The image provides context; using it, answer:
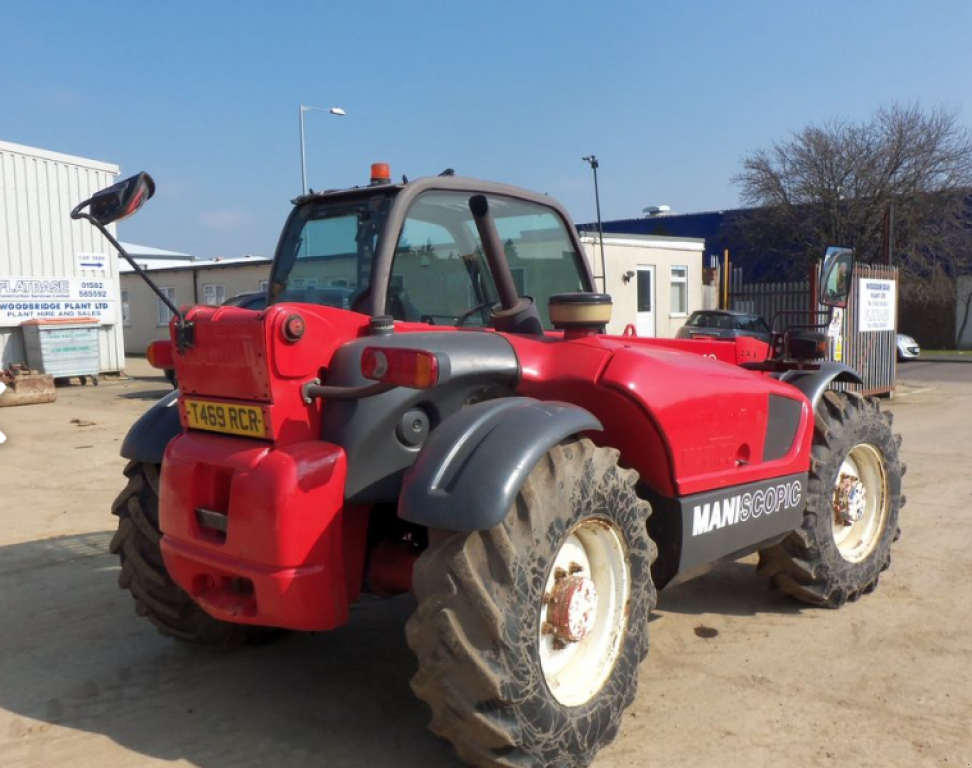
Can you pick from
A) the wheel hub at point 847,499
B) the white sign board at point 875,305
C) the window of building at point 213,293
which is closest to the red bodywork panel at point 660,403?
the wheel hub at point 847,499

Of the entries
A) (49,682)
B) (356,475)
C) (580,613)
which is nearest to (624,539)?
(580,613)

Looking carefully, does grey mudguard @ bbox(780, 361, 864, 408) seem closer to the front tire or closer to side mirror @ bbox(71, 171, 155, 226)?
the front tire

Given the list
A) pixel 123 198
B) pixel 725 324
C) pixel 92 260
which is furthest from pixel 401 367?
pixel 92 260

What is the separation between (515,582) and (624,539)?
0.62m

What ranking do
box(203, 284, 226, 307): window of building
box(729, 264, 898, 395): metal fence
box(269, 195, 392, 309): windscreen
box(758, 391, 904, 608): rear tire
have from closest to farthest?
box(269, 195, 392, 309): windscreen, box(758, 391, 904, 608): rear tire, box(729, 264, 898, 395): metal fence, box(203, 284, 226, 307): window of building

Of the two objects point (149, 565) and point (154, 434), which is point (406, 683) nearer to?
point (149, 565)

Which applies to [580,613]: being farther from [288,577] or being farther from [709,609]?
[709,609]

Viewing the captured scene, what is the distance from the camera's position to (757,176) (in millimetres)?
33156

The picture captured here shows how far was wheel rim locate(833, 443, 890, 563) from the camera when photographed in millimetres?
4594

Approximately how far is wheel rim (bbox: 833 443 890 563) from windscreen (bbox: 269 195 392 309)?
2.69m

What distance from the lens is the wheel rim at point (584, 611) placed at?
9.59ft

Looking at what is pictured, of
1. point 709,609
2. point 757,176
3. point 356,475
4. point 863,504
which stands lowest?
point 709,609

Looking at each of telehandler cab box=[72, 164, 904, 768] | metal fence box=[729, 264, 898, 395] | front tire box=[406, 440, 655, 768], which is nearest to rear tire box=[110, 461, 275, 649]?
telehandler cab box=[72, 164, 904, 768]

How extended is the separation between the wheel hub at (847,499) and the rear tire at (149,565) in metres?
3.09
